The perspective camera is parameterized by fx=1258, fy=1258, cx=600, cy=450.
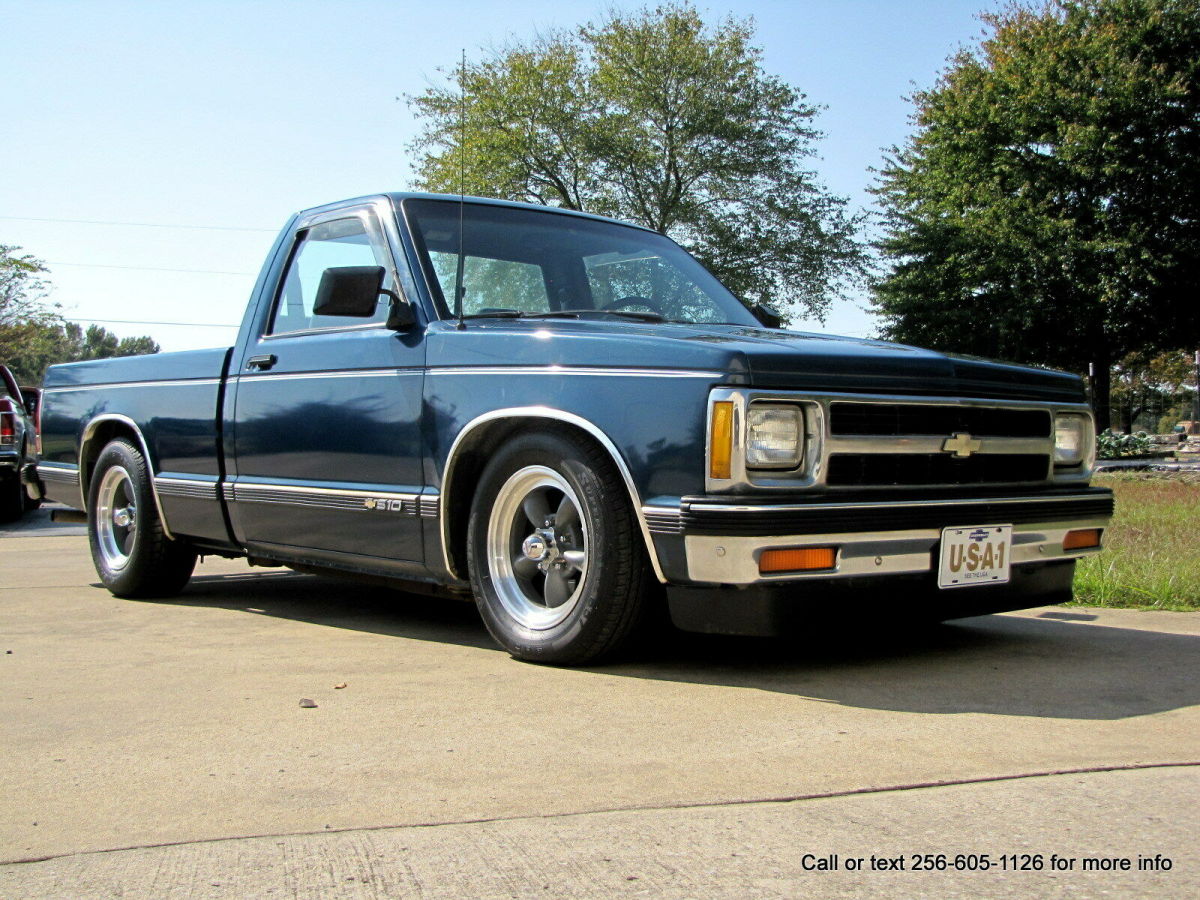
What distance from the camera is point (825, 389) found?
3869mm

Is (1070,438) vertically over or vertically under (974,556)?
over

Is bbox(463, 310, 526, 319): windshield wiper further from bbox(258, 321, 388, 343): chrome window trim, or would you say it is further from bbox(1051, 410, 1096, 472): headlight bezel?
bbox(1051, 410, 1096, 472): headlight bezel

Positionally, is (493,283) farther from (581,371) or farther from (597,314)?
(581,371)

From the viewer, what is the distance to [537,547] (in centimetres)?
434

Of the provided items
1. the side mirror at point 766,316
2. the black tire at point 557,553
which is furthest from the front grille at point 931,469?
the side mirror at point 766,316

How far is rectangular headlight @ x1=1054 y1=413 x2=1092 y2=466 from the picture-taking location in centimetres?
470

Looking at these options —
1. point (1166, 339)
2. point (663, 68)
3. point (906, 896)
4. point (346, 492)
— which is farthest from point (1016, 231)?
point (906, 896)

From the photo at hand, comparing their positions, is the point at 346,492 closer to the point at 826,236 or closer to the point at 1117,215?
the point at 1117,215

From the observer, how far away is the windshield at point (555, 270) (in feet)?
16.6

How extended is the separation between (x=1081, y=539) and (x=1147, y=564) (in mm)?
2276

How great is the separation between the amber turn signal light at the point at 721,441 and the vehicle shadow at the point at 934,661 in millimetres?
608

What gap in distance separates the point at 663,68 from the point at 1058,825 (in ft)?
120

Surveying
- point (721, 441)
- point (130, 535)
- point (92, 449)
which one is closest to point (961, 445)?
point (721, 441)

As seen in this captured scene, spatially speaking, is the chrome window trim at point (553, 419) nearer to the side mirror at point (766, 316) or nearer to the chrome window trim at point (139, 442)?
the chrome window trim at point (139, 442)
